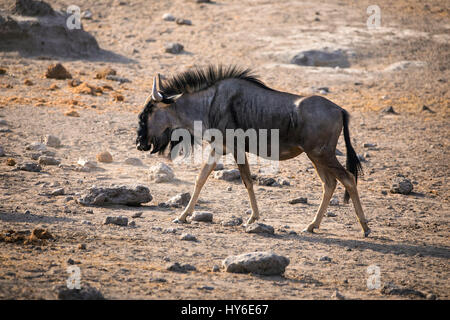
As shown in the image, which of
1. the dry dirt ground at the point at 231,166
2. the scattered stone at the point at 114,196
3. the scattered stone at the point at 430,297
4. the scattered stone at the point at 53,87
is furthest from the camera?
the scattered stone at the point at 53,87

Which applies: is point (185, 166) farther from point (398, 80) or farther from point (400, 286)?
point (398, 80)

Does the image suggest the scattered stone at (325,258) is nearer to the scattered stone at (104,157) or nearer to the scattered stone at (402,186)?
the scattered stone at (402,186)

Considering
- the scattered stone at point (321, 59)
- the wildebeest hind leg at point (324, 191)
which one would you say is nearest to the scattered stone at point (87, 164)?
the wildebeest hind leg at point (324, 191)

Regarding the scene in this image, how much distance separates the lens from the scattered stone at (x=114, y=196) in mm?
8977

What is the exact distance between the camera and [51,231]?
775cm

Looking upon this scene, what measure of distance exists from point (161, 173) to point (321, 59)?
34.2 feet

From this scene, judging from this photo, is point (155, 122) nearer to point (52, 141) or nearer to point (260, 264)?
point (260, 264)

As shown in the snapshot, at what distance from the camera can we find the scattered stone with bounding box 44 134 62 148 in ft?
39.6

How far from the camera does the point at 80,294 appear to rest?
5566 mm

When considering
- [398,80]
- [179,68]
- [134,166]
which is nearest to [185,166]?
[134,166]

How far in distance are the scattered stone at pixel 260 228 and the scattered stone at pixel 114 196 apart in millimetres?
1742

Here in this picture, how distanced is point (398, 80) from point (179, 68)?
6.35 meters

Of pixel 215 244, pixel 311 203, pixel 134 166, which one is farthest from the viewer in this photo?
pixel 134 166

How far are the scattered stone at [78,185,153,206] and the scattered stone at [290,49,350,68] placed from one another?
453 inches
